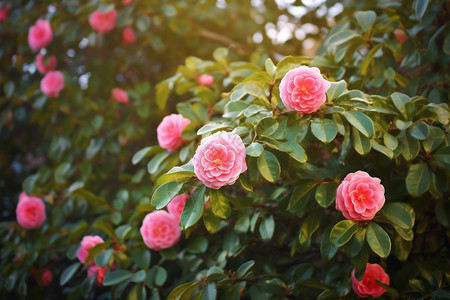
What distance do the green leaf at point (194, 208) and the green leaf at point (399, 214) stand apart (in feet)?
1.42

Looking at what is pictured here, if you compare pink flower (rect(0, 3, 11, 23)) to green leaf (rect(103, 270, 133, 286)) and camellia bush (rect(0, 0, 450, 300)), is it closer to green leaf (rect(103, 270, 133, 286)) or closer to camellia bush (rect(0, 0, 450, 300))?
camellia bush (rect(0, 0, 450, 300))

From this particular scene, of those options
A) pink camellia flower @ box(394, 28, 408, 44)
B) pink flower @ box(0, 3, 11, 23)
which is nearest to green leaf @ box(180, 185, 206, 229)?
pink camellia flower @ box(394, 28, 408, 44)

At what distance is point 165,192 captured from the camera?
896mm

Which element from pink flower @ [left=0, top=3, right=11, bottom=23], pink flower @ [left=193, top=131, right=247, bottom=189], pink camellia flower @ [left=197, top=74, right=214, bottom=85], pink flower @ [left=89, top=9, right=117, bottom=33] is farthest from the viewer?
pink flower @ [left=0, top=3, right=11, bottom=23]

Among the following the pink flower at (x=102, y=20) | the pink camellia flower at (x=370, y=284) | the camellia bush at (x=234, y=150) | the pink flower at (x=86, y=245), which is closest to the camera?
the camellia bush at (x=234, y=150)

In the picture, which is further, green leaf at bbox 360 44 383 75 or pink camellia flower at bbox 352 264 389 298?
green leaf at bbox 360 44 383 75

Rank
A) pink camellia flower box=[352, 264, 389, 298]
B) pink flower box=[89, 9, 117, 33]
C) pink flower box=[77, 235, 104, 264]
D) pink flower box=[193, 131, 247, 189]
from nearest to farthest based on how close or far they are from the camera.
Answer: pink flower box=[193, 131, 247, 189], pink camellia flower box=[352, 264, 389, 298], pink flower box=[77, 235, 104, 264], pink flower box=[89, 9, 117, 33]

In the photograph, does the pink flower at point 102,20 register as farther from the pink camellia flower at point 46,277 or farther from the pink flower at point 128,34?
the pink camellia flower at point 46,277

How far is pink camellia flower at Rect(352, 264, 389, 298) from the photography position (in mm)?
1053

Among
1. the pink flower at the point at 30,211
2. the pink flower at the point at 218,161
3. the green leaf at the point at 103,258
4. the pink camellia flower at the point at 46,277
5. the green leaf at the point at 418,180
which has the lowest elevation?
the pink camellia flower at the point at 46,277

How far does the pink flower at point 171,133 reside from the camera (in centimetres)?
120

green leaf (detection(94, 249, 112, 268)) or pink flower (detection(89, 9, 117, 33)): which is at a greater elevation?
pink flower (detection(89, 9, 117, 33))

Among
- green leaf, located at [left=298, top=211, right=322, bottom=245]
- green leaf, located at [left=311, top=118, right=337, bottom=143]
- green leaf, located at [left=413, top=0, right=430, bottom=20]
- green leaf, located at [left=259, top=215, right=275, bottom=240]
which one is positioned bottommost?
green leaf, located at [left=259, top=215, right=275, bottom=240]

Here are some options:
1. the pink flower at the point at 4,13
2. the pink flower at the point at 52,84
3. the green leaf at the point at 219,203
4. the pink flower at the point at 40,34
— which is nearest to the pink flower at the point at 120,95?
the pink flower at the point at 52,84
